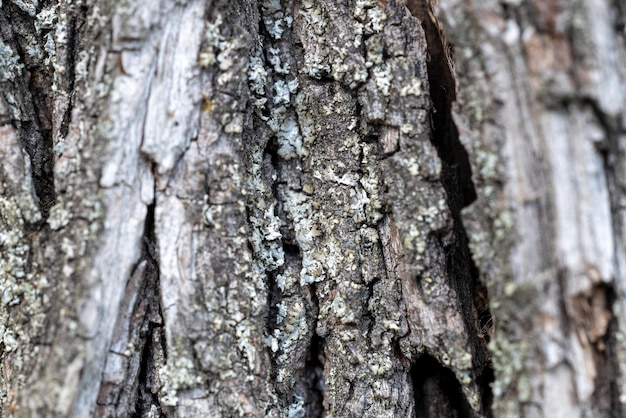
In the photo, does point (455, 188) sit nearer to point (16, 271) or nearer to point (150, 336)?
point (150, 336)

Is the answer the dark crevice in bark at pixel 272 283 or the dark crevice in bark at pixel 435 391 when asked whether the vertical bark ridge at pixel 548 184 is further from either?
the dark crevice in bark at pixel 272 283

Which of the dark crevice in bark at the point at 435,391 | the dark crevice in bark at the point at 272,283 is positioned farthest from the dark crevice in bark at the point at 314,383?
the dark crevice in bark at the point at 435,391

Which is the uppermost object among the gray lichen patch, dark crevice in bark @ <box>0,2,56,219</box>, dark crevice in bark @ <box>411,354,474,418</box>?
dark crevice in bark @ <box>0,2,56,219</box>

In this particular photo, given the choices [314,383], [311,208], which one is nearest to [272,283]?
[311,208]

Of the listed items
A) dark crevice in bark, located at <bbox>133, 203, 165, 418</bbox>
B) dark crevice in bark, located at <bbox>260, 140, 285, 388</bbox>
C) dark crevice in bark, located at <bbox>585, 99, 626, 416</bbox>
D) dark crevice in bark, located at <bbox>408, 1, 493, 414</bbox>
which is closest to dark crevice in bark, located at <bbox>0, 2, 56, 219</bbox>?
dark crevice in bark, located at <bbox>133, 203, 165, 418</bbox>

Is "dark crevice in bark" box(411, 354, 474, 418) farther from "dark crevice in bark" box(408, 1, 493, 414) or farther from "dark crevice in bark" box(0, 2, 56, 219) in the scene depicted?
"dark crevice in bark" box(0, 2, 56, 219)

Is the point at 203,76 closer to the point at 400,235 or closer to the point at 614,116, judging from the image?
the point at 400,235
